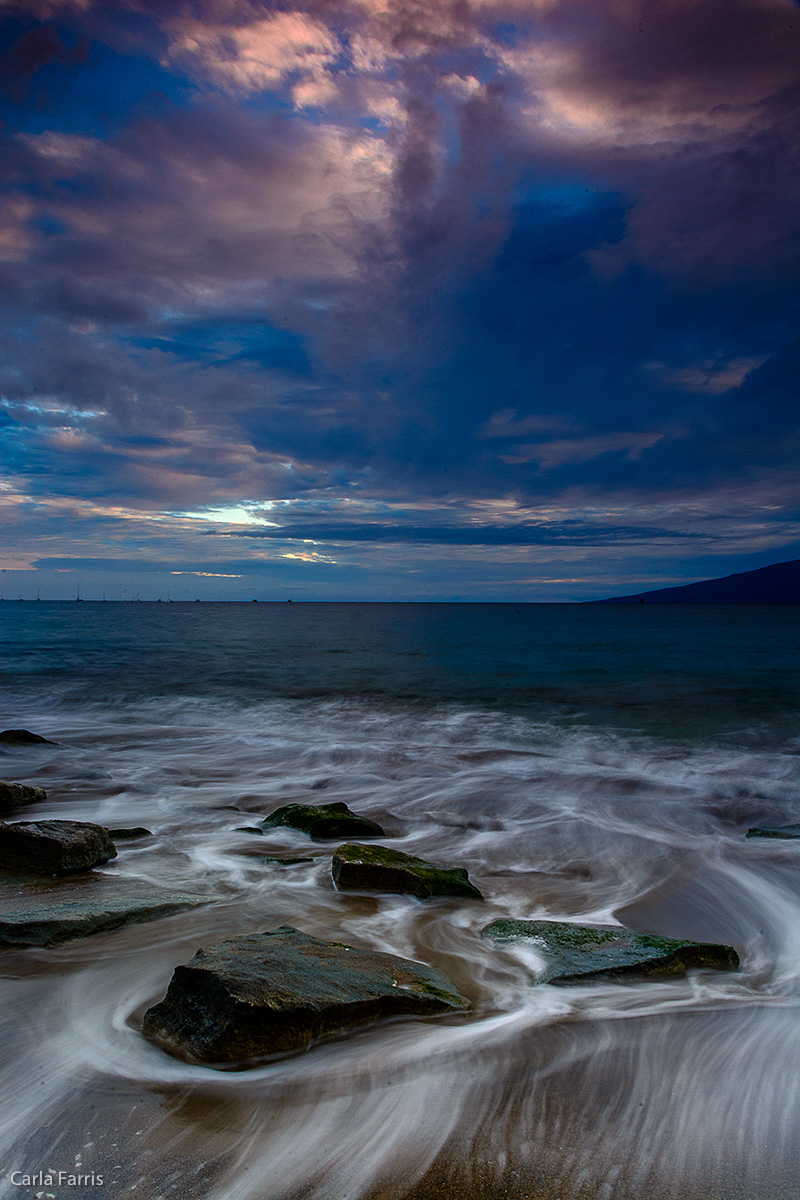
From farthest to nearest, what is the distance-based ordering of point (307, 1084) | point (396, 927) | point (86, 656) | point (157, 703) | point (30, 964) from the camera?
point (86, 656) < point (157, 703) < point (396, 927) < point (30, 964) < point (307, 1084)

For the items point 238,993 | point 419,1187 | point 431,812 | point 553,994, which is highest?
point 238,993

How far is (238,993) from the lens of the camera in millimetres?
2787

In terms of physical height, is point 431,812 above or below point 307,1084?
below

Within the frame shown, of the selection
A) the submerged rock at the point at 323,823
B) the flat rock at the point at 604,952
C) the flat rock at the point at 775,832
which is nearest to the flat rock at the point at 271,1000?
the flat rock at the point at 604,952

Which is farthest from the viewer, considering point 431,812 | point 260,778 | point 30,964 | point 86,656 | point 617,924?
point 86,656

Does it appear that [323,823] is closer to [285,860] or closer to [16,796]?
[285,860]

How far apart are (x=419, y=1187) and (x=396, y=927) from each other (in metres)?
2.69

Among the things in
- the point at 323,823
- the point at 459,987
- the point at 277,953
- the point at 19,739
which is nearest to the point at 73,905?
the point at 277,953

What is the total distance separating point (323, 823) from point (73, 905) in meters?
3.24

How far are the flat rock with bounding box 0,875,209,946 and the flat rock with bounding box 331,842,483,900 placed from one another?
1227 millimetres

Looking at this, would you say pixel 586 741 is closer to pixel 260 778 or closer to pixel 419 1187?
pixel 260 778

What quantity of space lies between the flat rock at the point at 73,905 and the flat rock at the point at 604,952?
2.49 meters

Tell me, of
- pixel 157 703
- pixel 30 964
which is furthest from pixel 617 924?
pixel 157 703

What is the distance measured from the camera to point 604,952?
4191mm
